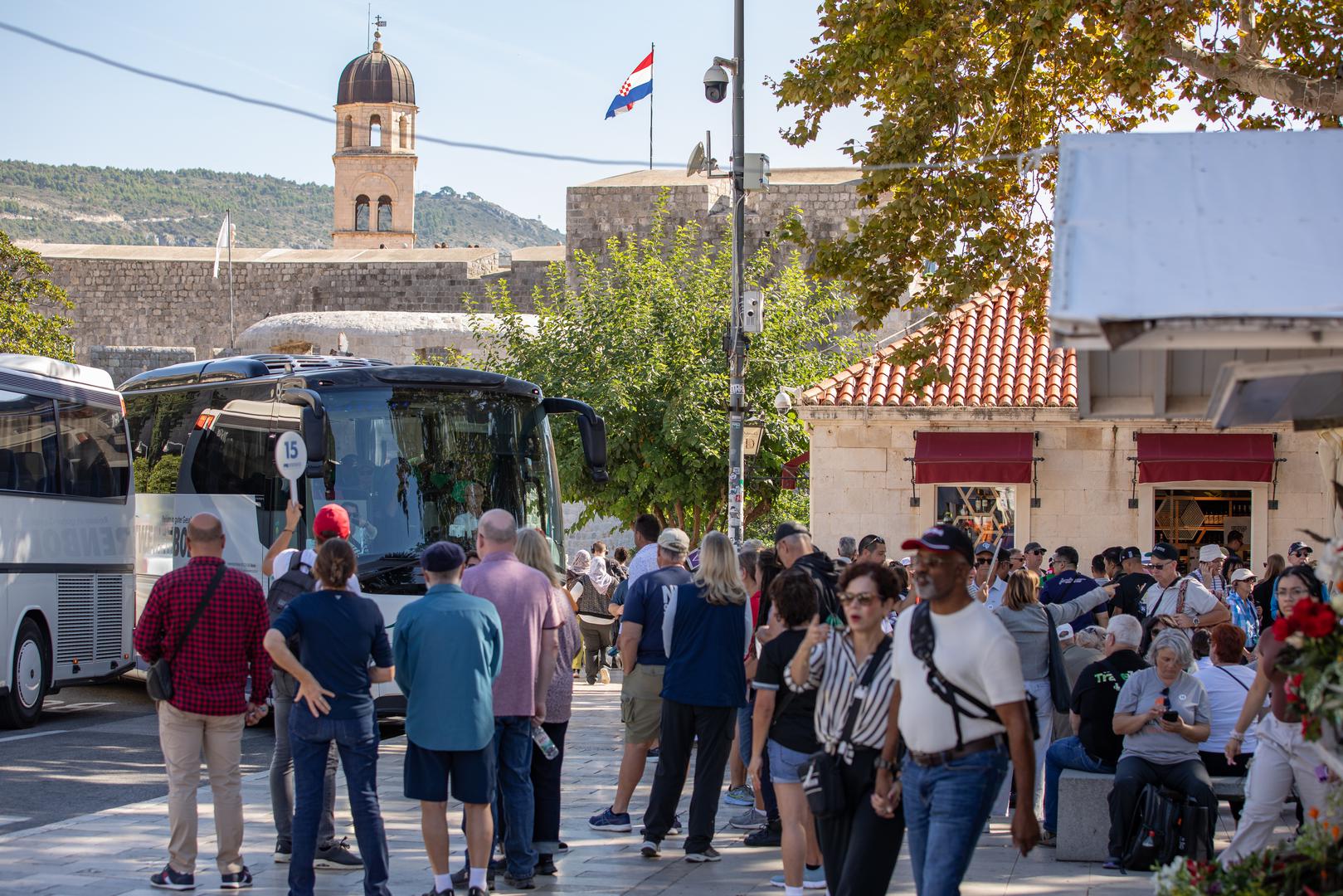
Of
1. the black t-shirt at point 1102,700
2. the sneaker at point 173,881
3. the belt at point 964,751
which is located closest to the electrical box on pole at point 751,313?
the black t-shirt at point 1102,700

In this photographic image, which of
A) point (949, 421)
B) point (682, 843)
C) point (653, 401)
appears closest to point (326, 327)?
point (653, 401)

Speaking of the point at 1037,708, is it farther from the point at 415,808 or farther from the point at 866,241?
the point at 866,241

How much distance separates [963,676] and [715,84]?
12894 millimetres

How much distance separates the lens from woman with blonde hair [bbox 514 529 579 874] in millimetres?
7418

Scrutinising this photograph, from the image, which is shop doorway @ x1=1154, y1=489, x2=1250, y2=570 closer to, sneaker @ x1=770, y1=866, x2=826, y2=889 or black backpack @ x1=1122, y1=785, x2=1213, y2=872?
black backpack @ x1=1122, y1=785, x2=1213, y2=872

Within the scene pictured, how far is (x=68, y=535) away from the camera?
13.9 m

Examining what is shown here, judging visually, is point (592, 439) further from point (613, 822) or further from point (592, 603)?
point (613, 822)

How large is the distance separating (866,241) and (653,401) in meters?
10.7

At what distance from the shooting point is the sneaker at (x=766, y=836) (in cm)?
812

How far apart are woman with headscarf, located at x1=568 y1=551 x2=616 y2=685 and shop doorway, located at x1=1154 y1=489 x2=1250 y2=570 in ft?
25.1

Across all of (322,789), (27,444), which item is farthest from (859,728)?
(27,444)

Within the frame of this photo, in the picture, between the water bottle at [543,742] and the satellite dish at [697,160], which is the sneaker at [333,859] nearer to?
the water bottle at [543,742]

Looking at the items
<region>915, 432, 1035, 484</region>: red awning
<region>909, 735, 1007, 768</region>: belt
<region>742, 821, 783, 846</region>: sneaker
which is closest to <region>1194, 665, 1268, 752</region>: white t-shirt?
<region>742, 821, 783, 846</region>: sneaker

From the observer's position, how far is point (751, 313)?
17.1m
